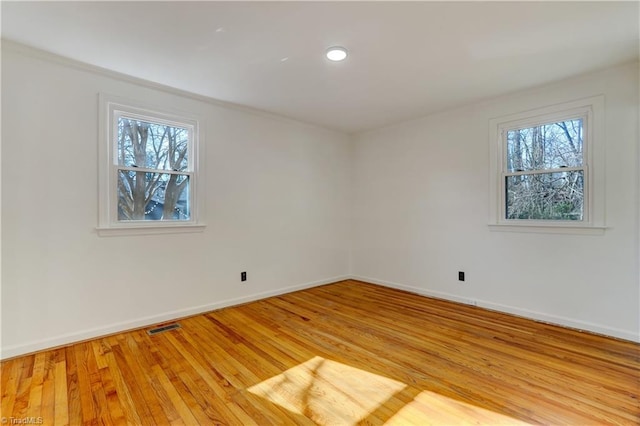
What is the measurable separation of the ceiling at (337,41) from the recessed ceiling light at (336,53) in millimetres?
57

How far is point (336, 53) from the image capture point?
2.44 metres

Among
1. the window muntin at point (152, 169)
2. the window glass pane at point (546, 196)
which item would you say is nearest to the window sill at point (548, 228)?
the window glass pane at point (546, 196)

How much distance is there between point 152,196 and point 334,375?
2457 mm

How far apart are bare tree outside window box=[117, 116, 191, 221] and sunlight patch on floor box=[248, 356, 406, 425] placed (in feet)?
6.87

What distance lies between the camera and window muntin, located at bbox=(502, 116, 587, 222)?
2.96 metres

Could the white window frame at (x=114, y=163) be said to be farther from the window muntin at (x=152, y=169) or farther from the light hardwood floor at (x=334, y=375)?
the light hardwood floor at (x=334, y=375)

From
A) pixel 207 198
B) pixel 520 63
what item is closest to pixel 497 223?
pixel 520 63

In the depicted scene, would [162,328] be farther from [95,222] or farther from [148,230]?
[95,222]

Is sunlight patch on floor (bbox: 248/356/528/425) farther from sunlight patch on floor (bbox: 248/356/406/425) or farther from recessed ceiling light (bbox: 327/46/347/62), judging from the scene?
recessed ceiling light (bbox: 327/46/347/62)

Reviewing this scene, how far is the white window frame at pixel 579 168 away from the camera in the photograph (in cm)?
280

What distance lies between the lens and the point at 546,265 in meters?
3.10

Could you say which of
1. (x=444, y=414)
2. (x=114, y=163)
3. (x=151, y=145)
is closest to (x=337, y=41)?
(x=151, y=145)

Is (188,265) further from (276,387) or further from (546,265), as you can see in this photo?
(546,265)

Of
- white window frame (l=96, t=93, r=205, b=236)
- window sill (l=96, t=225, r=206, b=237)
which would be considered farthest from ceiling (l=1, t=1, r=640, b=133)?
window sill (l=96, t=225, r=206, b=237)
